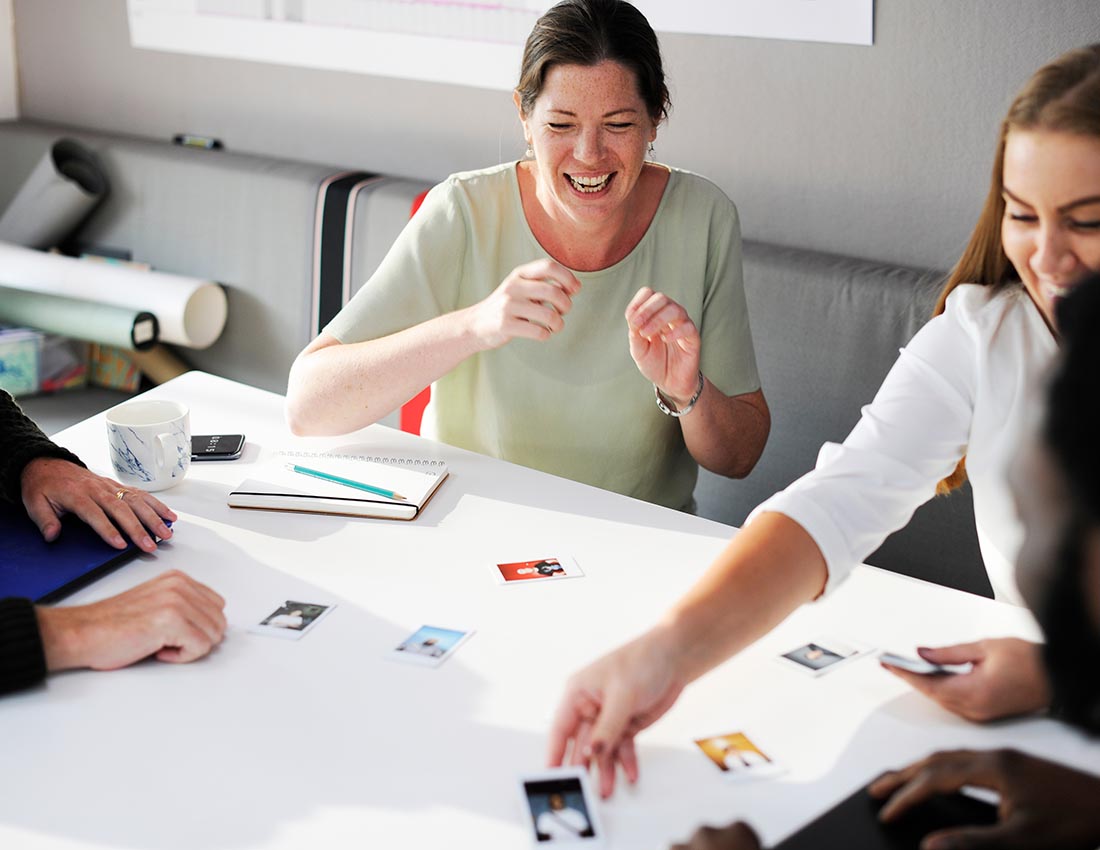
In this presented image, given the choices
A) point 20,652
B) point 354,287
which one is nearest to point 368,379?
point 20,652

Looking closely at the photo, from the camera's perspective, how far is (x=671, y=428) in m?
1.78

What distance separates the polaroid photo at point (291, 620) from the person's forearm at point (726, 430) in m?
0.64

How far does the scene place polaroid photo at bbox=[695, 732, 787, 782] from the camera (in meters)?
0.95

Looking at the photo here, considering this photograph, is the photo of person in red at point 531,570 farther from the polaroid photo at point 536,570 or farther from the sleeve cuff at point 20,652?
the sleeve cuff at point 20,652

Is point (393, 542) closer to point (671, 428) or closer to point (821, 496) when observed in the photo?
point (821, 496)

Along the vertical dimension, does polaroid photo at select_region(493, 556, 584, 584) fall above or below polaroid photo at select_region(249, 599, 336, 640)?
below

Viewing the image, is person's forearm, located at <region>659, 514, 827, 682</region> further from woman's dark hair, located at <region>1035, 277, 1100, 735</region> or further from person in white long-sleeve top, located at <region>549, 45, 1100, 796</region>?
woman's dark hair, located at <region>1035, 277, 1100, 735</region>

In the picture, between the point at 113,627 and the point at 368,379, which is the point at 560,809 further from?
the point at 368,379

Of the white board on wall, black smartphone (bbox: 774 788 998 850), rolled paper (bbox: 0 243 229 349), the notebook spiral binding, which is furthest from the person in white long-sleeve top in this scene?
rolled paper (bbox: 0 243 229 349)

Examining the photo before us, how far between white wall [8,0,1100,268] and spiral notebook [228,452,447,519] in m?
1.05

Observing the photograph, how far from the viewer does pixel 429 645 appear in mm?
1125

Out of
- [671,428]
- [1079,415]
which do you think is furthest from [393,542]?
[1079,415]

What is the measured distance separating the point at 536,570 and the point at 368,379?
17.6 inches

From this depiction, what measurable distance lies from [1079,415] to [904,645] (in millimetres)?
662
